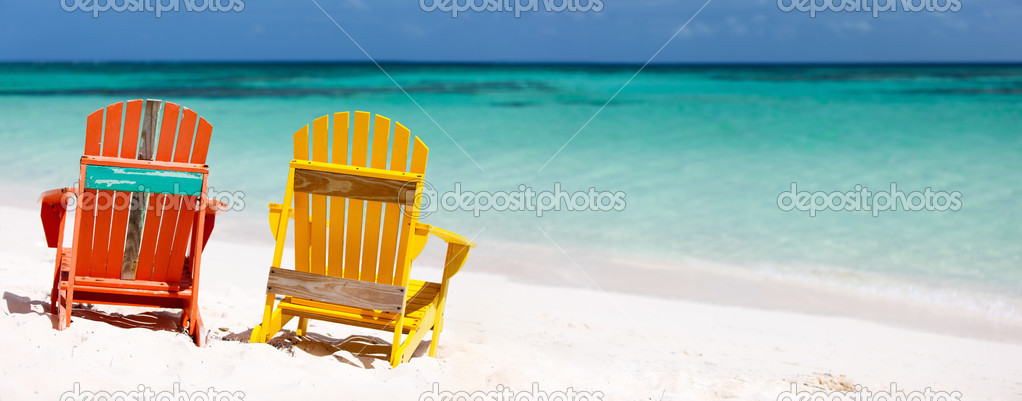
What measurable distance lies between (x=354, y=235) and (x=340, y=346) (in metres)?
0.58

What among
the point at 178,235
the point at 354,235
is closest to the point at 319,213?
the point at 354,235

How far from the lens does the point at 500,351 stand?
3.66 meters

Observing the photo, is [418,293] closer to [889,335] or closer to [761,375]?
[761,375]

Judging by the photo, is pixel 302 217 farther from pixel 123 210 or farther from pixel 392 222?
pixel 123 210

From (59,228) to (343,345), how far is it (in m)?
1.31

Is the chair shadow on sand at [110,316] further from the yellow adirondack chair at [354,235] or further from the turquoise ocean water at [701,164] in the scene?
the turquoise ocean water at [701,164]

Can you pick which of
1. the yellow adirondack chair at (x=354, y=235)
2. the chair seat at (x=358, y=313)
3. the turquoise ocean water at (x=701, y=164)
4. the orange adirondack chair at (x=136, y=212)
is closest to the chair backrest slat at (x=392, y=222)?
the yellow adirondack chair at (x=354, y=235)

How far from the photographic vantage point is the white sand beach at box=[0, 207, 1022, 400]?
2674 mm

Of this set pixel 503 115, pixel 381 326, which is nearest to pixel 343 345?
pixel 381 326

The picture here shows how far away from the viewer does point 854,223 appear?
22.3ft

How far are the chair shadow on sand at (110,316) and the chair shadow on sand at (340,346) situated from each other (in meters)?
0.31

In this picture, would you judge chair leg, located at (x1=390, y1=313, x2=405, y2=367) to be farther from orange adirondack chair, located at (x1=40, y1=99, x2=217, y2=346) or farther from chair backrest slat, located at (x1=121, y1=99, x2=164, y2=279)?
chair backrest slat, located at (x1=121, y1=99, x2=164, y2=279)

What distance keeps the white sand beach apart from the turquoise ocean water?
4.32 feet

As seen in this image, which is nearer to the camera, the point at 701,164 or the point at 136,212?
the point at 136,212
